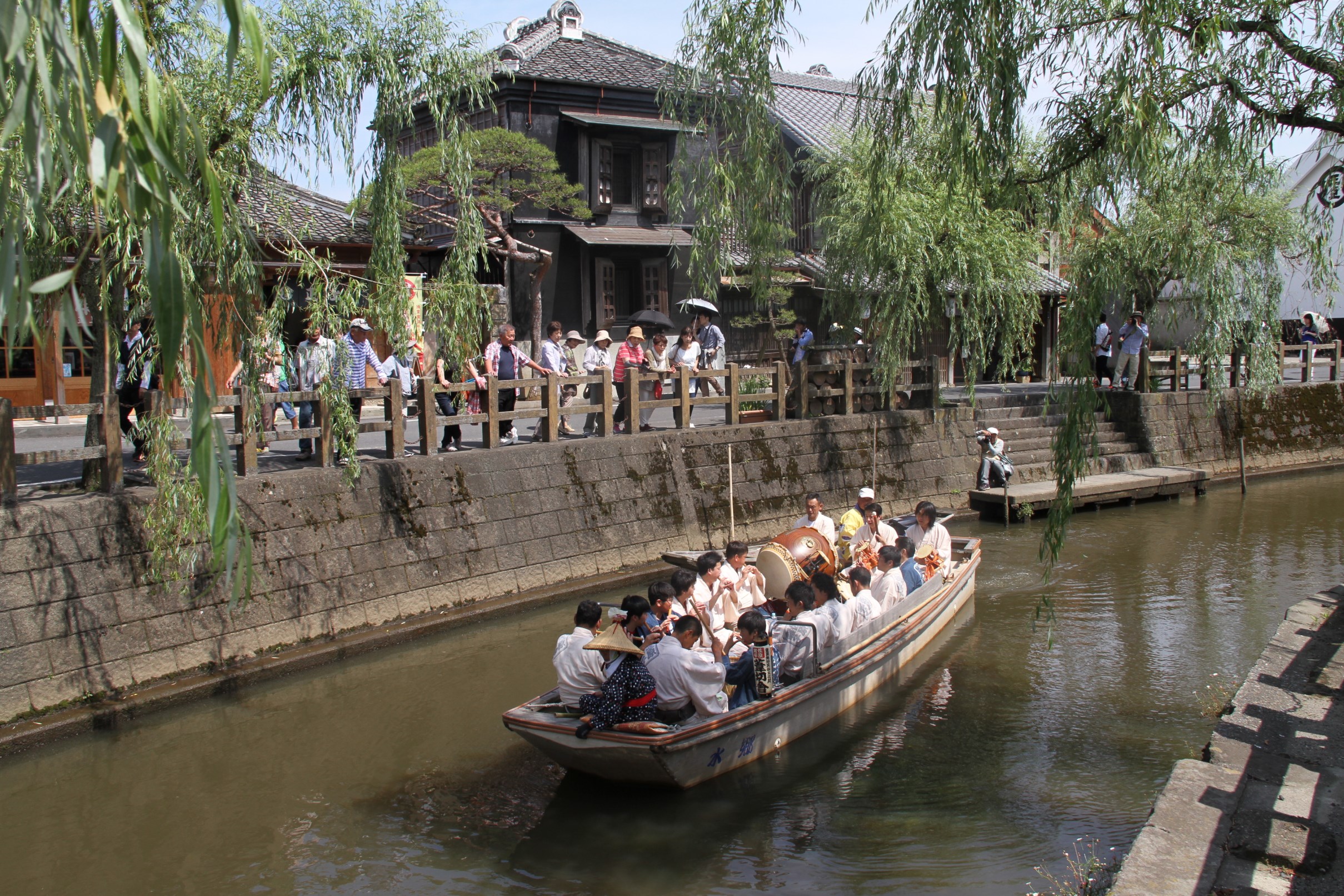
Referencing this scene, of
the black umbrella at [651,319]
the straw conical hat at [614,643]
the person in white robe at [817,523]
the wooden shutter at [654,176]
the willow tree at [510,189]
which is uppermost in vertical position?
the wooden shutter at [654,176]

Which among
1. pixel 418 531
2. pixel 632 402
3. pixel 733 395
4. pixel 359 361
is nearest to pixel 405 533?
pixel 418 531

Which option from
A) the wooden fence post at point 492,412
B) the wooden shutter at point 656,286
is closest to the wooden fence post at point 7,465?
the wooden fence post at point 492,412

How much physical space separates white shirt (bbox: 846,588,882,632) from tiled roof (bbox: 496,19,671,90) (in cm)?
1672

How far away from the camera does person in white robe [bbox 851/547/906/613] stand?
10.2 meters

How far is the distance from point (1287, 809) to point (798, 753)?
3744 mm

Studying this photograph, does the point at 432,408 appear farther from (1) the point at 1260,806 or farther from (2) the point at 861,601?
(1) the point at 1260,806

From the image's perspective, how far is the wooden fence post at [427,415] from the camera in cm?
1193

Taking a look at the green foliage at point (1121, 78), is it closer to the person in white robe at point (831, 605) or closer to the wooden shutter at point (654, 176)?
the person in white robe at point (831, 605)

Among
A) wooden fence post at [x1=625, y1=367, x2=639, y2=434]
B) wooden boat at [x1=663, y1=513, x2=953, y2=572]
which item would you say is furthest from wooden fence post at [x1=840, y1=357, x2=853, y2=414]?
wooden fence post at [x1=625, y1=367, x2=639, y2=434]

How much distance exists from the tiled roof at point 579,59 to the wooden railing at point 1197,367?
12.4 metres

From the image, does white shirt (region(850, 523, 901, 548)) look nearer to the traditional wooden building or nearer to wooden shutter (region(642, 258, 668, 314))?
the traditional wooden building

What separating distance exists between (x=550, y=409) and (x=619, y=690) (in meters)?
6.34

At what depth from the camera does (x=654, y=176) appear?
25.1 metres

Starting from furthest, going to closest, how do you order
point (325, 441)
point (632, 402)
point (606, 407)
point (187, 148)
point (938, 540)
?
point (632, 402) → point (606, 407) → point (938, 540) → point (325, 441) → point (187, 148)
